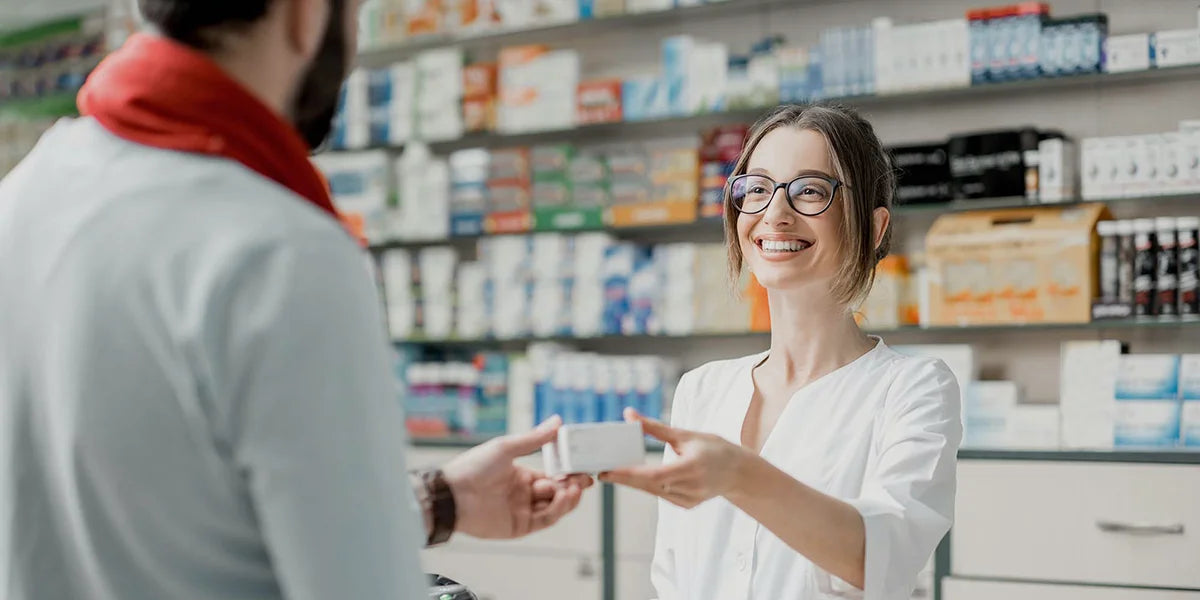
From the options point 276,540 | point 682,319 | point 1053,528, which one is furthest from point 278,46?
point 682,319

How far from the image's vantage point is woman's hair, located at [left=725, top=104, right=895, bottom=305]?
1.95m

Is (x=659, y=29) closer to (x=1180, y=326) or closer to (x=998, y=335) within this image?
(x=998, y=335)

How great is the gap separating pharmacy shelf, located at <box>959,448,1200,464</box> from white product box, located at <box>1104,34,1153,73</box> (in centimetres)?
118

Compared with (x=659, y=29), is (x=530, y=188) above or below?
below

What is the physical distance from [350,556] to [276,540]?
5 centimetres

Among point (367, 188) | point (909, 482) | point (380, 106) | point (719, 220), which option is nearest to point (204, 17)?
point (909, 482)

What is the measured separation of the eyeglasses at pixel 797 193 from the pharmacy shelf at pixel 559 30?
266 centimetres

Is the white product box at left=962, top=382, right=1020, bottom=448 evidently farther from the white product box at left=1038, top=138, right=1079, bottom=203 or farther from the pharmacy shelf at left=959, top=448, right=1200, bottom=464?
the white product box at left=1038, top=138, right=1079, bottom=203

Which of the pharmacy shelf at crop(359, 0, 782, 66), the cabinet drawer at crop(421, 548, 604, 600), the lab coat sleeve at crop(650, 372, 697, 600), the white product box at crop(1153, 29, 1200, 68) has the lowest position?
the cabinet drawer at crop(421, 548, 604, 600)

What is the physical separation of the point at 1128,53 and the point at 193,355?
3644 millimetres

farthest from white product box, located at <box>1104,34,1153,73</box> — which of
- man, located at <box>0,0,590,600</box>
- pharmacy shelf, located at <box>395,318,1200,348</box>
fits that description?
man, located at <box>0,0,590,600</box>

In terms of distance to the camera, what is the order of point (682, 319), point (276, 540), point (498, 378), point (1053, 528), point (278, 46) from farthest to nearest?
point (498, 378)
point (682, 319)
point (1053, 528)
point (278, 46)
point (276, 540)

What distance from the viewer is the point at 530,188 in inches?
187

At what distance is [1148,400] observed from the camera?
3598mm
